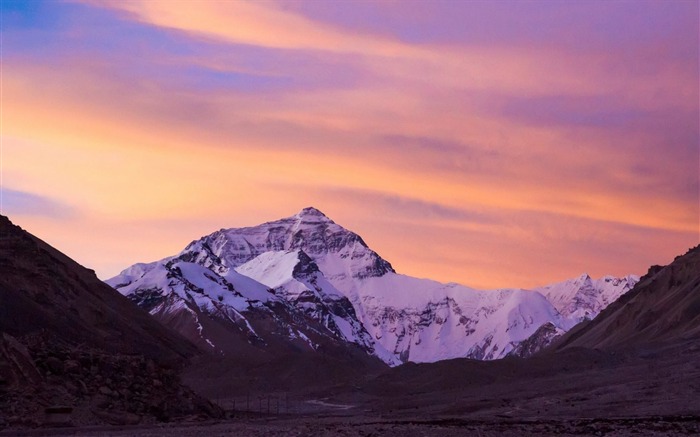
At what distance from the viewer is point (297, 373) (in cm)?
17500

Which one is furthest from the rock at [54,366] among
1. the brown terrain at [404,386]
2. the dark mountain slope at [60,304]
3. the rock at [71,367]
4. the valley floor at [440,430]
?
the dark mountain slope at [60,304]

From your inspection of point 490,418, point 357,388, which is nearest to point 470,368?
point 357,388

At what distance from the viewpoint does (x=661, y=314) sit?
167m

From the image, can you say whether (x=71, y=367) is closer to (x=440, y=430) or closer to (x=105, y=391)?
(x=105, y=391)

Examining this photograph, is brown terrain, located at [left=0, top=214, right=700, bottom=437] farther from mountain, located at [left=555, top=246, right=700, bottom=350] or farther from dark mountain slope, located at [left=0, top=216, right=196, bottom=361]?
dark mountain slope, located at [left=0, top=216, right=196, bottom=361]

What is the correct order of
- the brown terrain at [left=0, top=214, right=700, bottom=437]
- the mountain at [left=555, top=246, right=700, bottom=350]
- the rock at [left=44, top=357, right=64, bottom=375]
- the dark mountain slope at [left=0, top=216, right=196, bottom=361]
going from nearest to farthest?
the brown terrain at [left=0, top=214, right=700, bottom=437] → the rock at [left=44, top=357, right=64, bottom=375] → the dark mountain slope at [left=0, top=216, right=196, bottom=361] → the mountain at [left=555, top=246, right=700, bottom=350]

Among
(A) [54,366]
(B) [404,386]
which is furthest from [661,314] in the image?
(A) [54,366]

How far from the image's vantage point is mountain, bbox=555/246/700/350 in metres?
150

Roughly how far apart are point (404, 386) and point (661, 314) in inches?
1918

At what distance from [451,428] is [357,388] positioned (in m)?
78.7

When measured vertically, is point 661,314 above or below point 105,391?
above

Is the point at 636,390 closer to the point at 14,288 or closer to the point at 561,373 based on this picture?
the point at 561,373

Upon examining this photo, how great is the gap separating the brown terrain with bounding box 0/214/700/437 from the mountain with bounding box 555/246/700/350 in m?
0.36

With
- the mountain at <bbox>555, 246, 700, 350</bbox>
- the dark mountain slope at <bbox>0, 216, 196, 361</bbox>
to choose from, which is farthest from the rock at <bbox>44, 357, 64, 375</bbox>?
the mountain at <bbox>555, 246, 700, 350</bbox>
